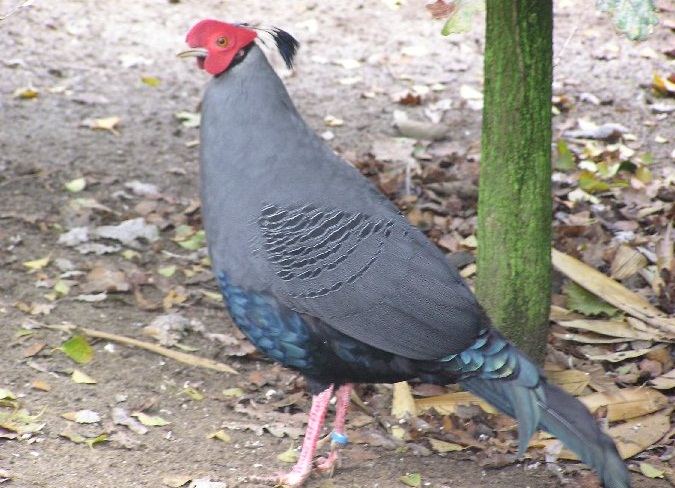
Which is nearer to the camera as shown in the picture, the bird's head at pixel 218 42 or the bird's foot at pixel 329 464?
the bird's head at pixel 218 42

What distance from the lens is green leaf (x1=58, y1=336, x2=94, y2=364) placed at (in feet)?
13.7

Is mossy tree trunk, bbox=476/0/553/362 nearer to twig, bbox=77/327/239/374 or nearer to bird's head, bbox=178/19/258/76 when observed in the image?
bird's head, bbox=178/19/258/76

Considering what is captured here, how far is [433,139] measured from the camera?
626 cm

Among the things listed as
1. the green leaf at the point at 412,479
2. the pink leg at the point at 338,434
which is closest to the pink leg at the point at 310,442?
the pink leg at the point at 338,434

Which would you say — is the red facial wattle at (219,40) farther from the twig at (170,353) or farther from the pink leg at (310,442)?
the twig at (170,353)

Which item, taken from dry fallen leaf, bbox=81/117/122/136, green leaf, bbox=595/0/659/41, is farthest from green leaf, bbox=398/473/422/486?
dry fallen leaf, bbox=81/117/122/136

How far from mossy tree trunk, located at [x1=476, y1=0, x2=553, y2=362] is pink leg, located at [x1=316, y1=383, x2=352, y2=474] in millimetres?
748

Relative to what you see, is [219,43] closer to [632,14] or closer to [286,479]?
[632,14]

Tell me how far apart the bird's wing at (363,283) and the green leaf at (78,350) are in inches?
50.8

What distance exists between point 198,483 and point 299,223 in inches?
39.6

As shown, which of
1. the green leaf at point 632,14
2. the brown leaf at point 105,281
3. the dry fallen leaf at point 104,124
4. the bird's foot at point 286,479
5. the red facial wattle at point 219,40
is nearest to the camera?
the green leaf at point 632,14

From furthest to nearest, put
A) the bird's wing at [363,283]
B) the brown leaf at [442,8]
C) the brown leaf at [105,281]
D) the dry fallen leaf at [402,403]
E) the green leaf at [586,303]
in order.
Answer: the brown leaf at [105,281] → the green leaf at [586,303] → the dry fallen leaf at [402,403] → the bird's wing at [363,283] → the brown leaf at [442,8]

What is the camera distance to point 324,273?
3.32 m

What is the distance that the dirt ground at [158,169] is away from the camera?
3.66 metres
